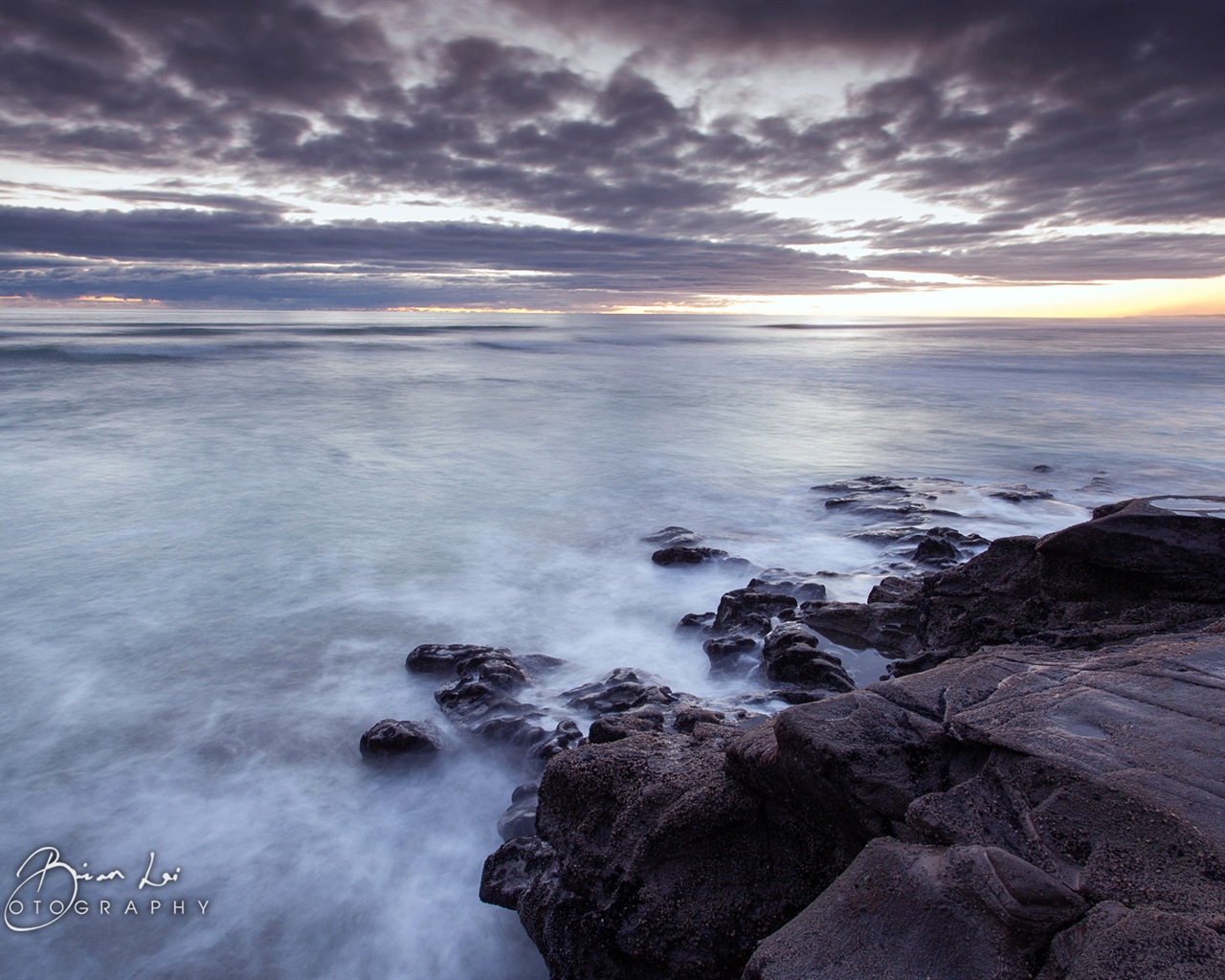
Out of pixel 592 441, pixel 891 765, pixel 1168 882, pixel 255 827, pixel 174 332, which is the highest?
pixel 1168 882

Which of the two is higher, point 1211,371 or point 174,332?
point 1211,371

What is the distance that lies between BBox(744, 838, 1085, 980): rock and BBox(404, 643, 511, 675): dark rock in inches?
144

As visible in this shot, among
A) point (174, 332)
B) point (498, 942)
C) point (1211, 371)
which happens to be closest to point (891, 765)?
point (498, 942)

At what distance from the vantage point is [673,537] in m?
8.40

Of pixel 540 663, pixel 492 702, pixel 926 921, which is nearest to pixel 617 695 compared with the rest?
pixel 492 702

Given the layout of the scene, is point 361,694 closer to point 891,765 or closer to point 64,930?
point 64,930

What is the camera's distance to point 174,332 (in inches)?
2088

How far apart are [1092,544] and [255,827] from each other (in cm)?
504

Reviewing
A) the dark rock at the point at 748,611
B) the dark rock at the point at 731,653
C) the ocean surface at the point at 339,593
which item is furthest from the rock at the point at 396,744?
the dark rock at the point at 748,611

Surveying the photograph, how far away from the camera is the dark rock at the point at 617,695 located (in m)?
4.69

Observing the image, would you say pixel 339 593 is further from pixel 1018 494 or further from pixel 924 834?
pixel 1018 494

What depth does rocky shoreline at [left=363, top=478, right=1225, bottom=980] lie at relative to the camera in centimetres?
182

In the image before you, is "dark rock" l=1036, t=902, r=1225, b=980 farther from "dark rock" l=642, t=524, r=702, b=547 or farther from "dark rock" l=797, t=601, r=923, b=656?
"dark rock" l=642, t=524, r=702, b=547

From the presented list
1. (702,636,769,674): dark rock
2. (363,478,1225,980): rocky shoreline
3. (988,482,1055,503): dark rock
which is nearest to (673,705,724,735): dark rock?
(363,478,1225,980): rocky shoreline
